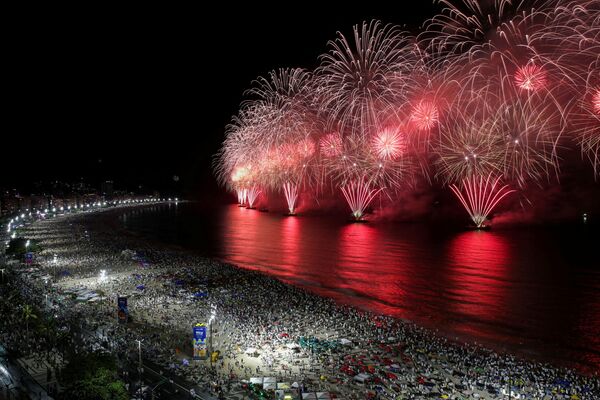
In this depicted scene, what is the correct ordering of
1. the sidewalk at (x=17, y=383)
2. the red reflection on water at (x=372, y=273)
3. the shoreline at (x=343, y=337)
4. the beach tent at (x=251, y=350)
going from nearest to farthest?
the sidewalk at (x=17, y=383)
the shoreline at (x=343, y=337)
the beach tent at (x=251, y=350)
the red reflection on water at (x=372, y=273)

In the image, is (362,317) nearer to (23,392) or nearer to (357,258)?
(23,392)

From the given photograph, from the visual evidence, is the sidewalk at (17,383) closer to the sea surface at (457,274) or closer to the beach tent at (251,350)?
the beach tent at (251,350)

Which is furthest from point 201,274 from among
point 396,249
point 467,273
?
point 396,249

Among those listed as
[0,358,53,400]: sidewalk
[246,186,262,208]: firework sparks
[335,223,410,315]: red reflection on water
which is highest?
[246,186,262,208]: firework sparks

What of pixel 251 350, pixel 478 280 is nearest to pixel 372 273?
pixel 478 280

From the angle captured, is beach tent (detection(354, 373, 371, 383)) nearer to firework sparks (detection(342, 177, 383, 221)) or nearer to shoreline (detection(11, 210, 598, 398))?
shoreline (detection(11, 210, 598, 398))

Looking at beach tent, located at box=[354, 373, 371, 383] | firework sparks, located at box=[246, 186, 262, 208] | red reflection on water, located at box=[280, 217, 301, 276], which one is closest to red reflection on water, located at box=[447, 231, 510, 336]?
beach tent, located at box=[354, 373, 371, 383]

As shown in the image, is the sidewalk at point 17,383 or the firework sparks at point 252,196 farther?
the firework sparks at point 252,196

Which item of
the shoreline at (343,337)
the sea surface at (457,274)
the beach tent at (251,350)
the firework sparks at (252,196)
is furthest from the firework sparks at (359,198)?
the beach tent at (251,350)
